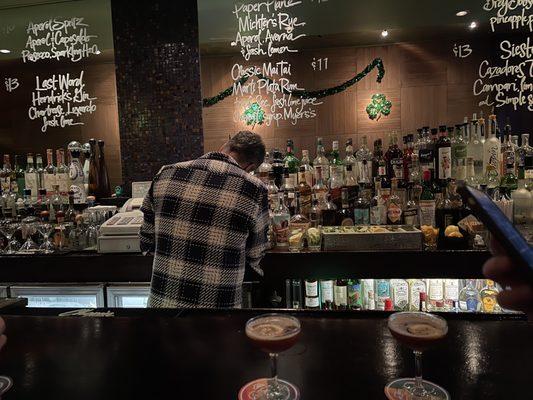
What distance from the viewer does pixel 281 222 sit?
251 centimetres

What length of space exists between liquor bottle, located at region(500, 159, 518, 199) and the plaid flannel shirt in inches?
59.8

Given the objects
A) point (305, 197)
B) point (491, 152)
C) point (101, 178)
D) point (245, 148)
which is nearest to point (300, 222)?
point (305, 197)

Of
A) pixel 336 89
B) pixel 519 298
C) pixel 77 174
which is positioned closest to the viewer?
pixel 519 298

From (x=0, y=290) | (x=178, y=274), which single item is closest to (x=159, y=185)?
(x=178, y=274)

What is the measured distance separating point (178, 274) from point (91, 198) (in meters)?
1.36

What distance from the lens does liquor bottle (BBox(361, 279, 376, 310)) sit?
8.47 feet

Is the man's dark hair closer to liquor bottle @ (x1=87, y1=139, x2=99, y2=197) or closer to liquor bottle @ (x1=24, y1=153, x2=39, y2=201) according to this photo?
liquor bottle @ (x1=87, y1=139, x2=99, y2=197)

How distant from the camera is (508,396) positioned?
0.95 meters

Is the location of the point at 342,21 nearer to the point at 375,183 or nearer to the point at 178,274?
the point at 375,183

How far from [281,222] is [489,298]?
4.03 feet

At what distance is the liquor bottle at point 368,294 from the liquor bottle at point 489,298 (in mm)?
594

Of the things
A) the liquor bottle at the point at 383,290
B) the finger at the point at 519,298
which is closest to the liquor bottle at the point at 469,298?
the liquor bottle at the point at 383,290

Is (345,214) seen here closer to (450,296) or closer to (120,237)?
(450,296)

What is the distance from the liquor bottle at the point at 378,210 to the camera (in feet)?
8.48
